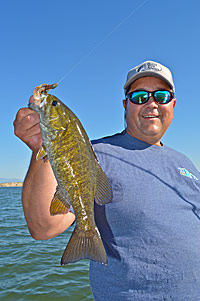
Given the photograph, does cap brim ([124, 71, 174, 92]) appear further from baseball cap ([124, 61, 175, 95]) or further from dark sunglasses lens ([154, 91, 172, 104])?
dark sunglasses lens ([154, 91, 172, 104])

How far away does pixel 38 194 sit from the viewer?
2047 millimetres

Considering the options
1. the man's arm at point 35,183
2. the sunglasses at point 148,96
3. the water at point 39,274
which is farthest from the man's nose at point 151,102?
the water at point 39,274

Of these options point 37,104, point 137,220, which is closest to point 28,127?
point 37,104

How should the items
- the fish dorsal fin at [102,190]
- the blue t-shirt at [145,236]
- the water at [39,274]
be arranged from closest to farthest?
the fish dorsal fin at [102,190] → the blue t-shirt at [145,236] → the water at [39,274]

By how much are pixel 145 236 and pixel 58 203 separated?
86 cm

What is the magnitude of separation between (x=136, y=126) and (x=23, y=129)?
1.60 meters

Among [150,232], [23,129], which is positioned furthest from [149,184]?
[23,129]

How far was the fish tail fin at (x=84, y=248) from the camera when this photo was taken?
1820mm

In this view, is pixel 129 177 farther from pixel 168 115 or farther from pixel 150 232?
pixel 168 115

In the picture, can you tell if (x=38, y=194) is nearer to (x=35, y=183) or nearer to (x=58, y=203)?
(x=35, y=183)

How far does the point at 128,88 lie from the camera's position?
3.46m

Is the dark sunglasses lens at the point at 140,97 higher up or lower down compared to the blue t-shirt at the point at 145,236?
higher up

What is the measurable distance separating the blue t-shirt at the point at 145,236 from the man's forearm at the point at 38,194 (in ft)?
1.54

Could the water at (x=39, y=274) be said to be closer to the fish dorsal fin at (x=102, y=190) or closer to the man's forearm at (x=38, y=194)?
the man's forearm at (x=38, y=194)
